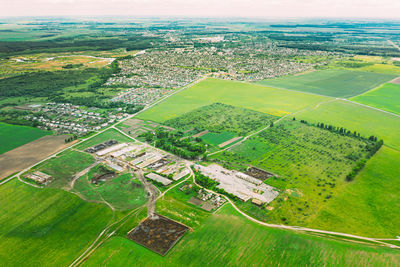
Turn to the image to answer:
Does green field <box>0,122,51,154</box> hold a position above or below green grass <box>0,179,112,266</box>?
above

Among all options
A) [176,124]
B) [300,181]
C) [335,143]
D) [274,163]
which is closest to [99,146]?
[176,124]

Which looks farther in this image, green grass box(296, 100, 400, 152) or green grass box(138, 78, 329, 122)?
green grass box(138, 78, 329, 122)

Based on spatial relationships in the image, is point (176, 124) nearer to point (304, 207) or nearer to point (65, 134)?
point (65, 134)

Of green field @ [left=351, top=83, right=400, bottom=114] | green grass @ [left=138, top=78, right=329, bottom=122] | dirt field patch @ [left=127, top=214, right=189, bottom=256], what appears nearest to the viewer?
dirt field patch @ [left=127, top=214, right=189, bottom=256]

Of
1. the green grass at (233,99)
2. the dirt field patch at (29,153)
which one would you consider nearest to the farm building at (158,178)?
the dirt field patch at (29,153)

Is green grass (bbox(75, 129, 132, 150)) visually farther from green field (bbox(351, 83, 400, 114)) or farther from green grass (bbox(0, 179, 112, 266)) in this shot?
green field (bbox(351, 83, 400, 114))

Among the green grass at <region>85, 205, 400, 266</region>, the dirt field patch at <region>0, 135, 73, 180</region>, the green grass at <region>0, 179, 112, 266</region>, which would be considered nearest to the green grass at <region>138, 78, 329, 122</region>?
the dirt field patch at <region>0, 135, 73, 180</region>

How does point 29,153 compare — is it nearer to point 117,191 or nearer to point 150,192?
point 117,191
